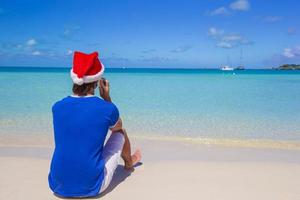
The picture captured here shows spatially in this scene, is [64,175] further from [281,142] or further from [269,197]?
[281,142]

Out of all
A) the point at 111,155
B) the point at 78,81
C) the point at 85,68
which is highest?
the point at 85,68

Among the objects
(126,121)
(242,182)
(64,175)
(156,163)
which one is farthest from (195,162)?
(126,121)

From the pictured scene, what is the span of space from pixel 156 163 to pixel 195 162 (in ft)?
1.54

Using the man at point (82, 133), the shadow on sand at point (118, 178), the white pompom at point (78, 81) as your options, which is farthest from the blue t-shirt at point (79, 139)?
the shadow on sand at point (118, 178)

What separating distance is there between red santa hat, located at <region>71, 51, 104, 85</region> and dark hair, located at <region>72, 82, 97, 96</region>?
1.7 inches

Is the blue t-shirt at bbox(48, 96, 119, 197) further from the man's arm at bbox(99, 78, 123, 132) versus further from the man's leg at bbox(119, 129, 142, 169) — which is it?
the man's leg at bbox(119, 129, 142, 169)

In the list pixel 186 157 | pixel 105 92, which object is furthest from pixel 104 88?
pixel 186 157

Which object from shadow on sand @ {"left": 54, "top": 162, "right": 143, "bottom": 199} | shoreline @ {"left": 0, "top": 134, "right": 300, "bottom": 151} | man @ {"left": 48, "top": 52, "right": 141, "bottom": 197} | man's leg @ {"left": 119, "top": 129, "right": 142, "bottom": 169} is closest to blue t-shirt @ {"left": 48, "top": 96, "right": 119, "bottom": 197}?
man @ {"left": 48, "top": 52, "right": 141, "bottom": 197}

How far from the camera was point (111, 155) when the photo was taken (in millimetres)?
3100

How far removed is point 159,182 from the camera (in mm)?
3434

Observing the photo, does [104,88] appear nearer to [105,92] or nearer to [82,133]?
[105,92]

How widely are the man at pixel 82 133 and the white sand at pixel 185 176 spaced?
24 centimetres

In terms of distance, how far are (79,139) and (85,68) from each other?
58 centimetres

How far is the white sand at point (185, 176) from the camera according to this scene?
3107 mm
